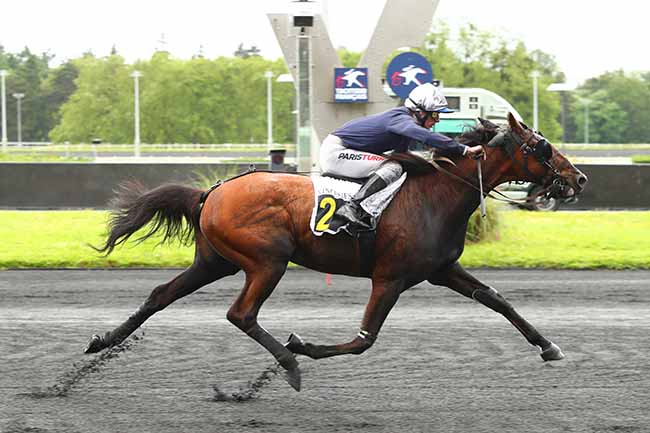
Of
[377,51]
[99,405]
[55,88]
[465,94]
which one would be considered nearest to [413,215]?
[99,405]

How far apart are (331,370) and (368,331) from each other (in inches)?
23.6

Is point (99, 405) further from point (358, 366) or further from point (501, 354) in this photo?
point (501, 354)

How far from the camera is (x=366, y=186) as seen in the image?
21.2ft

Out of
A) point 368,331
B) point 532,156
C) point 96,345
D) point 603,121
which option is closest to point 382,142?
point 532,156

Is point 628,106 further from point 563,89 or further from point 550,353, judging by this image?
point 550,353

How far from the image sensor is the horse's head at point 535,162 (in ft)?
22.1

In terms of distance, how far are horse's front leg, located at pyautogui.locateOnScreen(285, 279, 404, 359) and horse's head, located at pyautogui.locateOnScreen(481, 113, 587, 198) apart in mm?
1184

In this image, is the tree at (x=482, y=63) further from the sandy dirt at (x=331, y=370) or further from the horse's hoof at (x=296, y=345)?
the horse's hoof at (x=296, y=345)

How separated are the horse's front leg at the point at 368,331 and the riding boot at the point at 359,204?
400 millimetres

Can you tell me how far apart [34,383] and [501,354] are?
3.15 meters

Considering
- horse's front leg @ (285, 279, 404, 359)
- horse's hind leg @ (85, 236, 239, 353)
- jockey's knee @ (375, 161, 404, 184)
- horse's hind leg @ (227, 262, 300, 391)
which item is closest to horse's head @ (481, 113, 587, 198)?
jockey's knee @ (375, 161, 404, 184)

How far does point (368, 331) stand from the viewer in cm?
625

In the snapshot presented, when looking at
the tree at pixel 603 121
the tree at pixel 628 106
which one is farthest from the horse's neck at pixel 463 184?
the tree at pixel 628 106

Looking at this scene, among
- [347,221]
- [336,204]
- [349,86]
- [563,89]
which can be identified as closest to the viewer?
[347,221]
